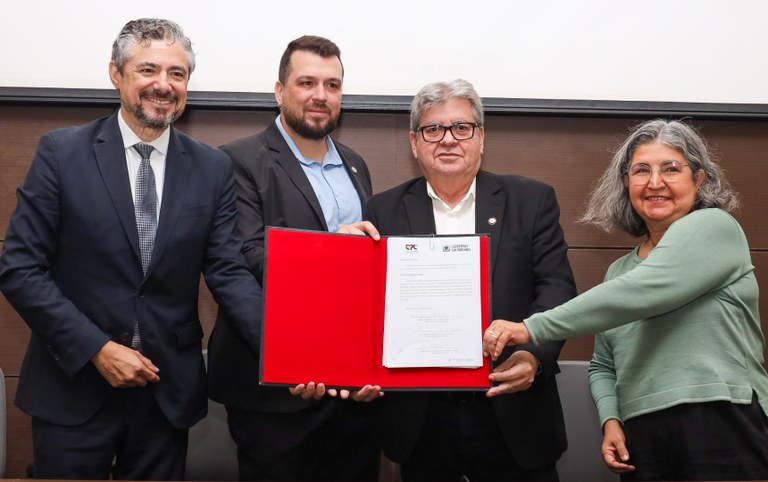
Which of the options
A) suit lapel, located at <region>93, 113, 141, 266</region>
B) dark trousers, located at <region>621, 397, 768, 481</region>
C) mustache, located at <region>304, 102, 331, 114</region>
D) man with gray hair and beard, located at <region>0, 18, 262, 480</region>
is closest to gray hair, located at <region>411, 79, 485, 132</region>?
mustache, located at <region>304, 102, 331, 114</region>

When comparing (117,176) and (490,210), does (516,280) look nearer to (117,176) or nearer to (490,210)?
(490,210)

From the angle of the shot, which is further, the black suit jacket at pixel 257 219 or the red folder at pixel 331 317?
the black suit jacket at pixel 257 219

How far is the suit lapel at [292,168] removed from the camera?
7.45ft

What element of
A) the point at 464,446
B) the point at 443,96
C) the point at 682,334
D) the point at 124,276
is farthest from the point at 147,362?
the point at 682,334

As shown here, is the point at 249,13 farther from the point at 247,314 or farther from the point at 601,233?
the point at 601,233

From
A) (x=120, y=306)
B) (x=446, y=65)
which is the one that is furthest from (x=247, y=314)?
(x=446, y=65)

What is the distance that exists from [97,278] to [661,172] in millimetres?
1519

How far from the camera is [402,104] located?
285cm

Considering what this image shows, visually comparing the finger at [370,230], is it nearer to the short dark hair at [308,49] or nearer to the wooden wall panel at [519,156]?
the short dark hair at [308,49]

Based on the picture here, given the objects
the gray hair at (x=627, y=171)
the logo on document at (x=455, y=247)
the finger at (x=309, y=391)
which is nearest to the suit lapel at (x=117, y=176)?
the finger at (x=309, y=391)

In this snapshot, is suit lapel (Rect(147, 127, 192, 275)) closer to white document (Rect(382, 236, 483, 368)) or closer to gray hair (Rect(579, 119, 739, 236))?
white document (Rect(382, 236, 483, 368))

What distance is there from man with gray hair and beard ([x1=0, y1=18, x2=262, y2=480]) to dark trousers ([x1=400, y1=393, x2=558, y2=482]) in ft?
1.90

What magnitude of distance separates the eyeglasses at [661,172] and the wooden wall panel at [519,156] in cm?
87

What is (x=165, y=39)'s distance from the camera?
2.15m
